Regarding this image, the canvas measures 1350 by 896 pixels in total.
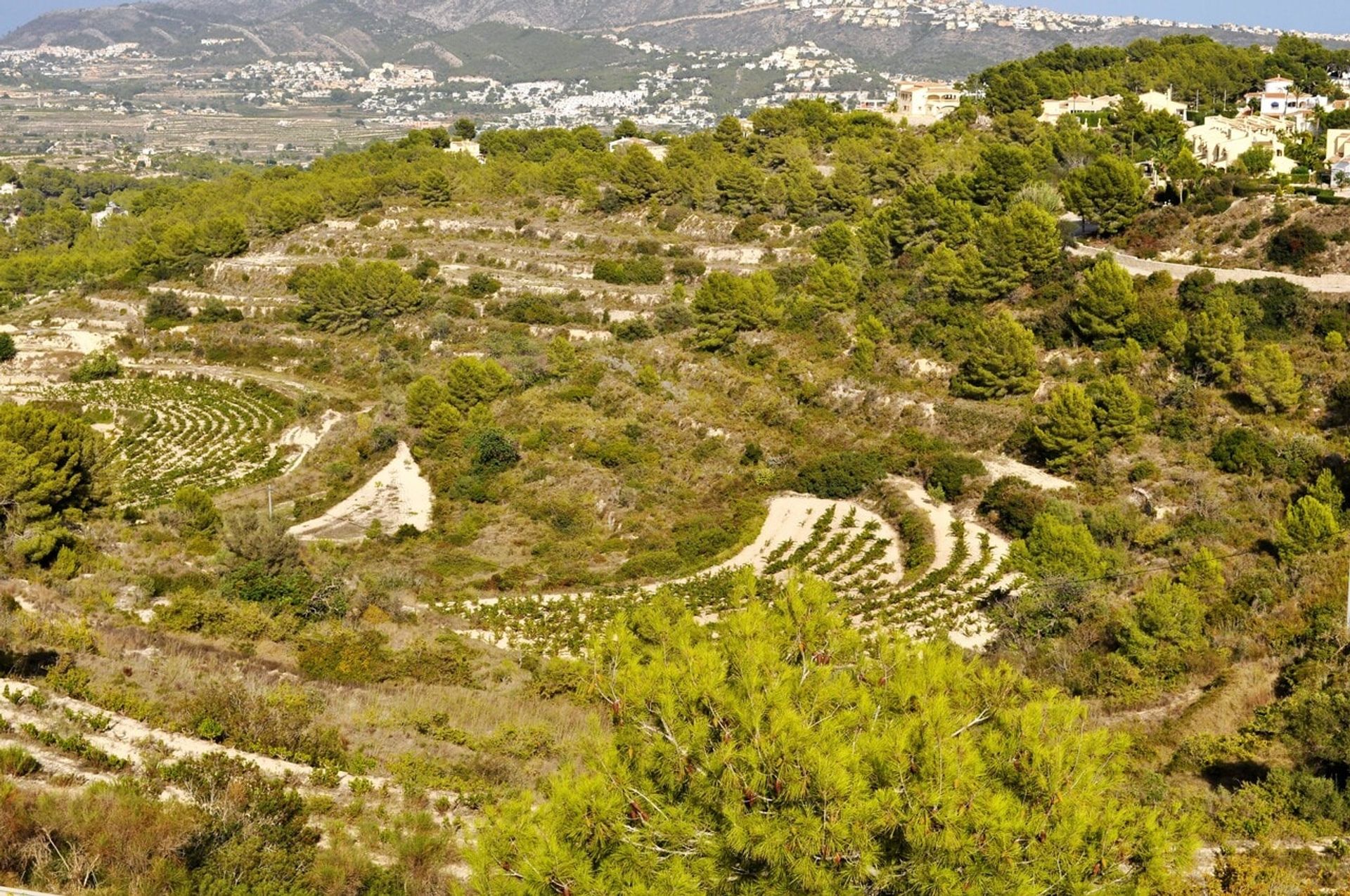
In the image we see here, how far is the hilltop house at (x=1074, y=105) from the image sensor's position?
217ft

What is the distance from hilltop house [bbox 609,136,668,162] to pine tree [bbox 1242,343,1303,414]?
49825 millimetres

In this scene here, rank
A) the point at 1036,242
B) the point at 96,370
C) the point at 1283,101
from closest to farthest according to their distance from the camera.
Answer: the point at 1036,242
the point at 96,370
the point at 1283,101

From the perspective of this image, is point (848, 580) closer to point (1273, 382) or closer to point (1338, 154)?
point (1273, 382)

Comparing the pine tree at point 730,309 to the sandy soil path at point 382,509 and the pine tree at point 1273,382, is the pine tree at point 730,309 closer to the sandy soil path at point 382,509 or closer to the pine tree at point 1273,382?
the sandy soil path at point 382,509

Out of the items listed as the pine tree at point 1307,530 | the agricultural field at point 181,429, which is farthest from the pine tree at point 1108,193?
the agricultural field at point 181,429

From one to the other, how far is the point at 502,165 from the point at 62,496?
5227 cm

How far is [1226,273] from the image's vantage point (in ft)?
127

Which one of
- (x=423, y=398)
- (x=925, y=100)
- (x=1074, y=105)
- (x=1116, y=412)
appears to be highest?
(x=925, y=100)

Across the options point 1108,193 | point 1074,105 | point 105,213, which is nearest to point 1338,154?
point 1108,193

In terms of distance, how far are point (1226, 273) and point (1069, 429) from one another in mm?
13655

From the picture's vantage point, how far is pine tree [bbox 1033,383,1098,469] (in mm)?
30344

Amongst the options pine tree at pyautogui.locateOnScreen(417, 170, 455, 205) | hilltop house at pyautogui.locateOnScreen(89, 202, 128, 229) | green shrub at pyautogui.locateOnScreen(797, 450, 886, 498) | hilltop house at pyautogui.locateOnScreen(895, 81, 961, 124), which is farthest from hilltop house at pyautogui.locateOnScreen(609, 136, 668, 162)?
hilltop house at pyautogui.locateOnScreen(89, 202, 128, 229)

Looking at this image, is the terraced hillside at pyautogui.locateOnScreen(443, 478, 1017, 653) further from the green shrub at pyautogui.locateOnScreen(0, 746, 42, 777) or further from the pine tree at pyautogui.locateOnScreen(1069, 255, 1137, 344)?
the green shrub at pyautogui.locateOnScreen(0, 746, 42, 777)

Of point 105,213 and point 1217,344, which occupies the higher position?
point 105,213
